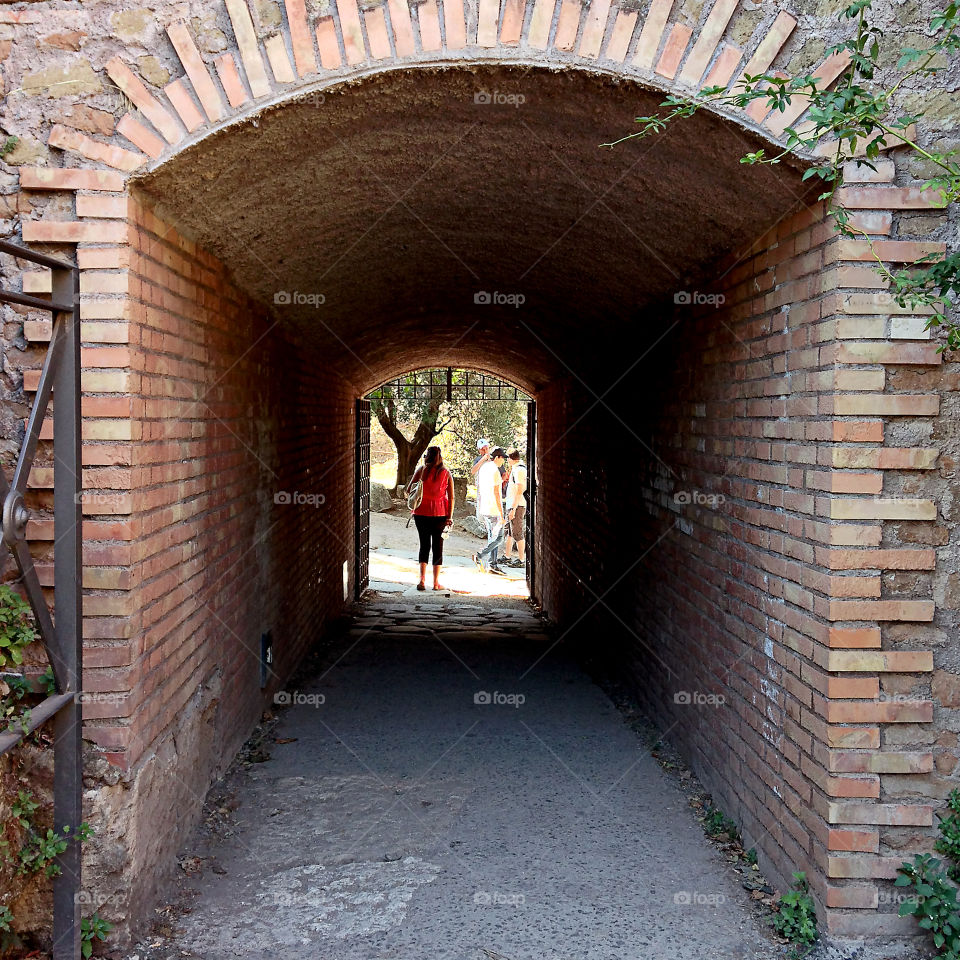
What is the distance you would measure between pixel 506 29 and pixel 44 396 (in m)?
2.04

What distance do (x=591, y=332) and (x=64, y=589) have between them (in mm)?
4941

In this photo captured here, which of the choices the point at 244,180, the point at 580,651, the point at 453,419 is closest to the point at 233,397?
the point at 244,180

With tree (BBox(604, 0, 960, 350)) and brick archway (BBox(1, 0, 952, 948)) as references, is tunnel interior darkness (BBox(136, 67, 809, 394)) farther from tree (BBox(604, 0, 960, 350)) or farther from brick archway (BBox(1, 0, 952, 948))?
tree (BBox(604, 0, 960, 350))

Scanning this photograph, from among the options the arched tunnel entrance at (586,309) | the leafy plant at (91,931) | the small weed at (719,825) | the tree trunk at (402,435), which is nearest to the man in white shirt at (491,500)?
the tree trunk at (402,435)

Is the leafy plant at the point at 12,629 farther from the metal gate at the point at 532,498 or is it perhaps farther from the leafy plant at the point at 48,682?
the metal gate at the point at 532,498

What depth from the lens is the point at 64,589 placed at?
286 centimetres

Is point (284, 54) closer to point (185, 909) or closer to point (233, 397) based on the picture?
point (233, 397)

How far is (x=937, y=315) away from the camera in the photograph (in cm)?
292

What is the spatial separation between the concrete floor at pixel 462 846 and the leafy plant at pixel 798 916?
95 mm

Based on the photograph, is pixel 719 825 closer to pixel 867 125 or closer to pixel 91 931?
pixel 91 931

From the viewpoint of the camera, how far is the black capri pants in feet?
39.0

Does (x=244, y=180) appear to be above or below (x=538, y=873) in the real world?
above

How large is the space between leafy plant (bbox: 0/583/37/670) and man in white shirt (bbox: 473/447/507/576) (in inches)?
473

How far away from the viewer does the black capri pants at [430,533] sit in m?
11.9
